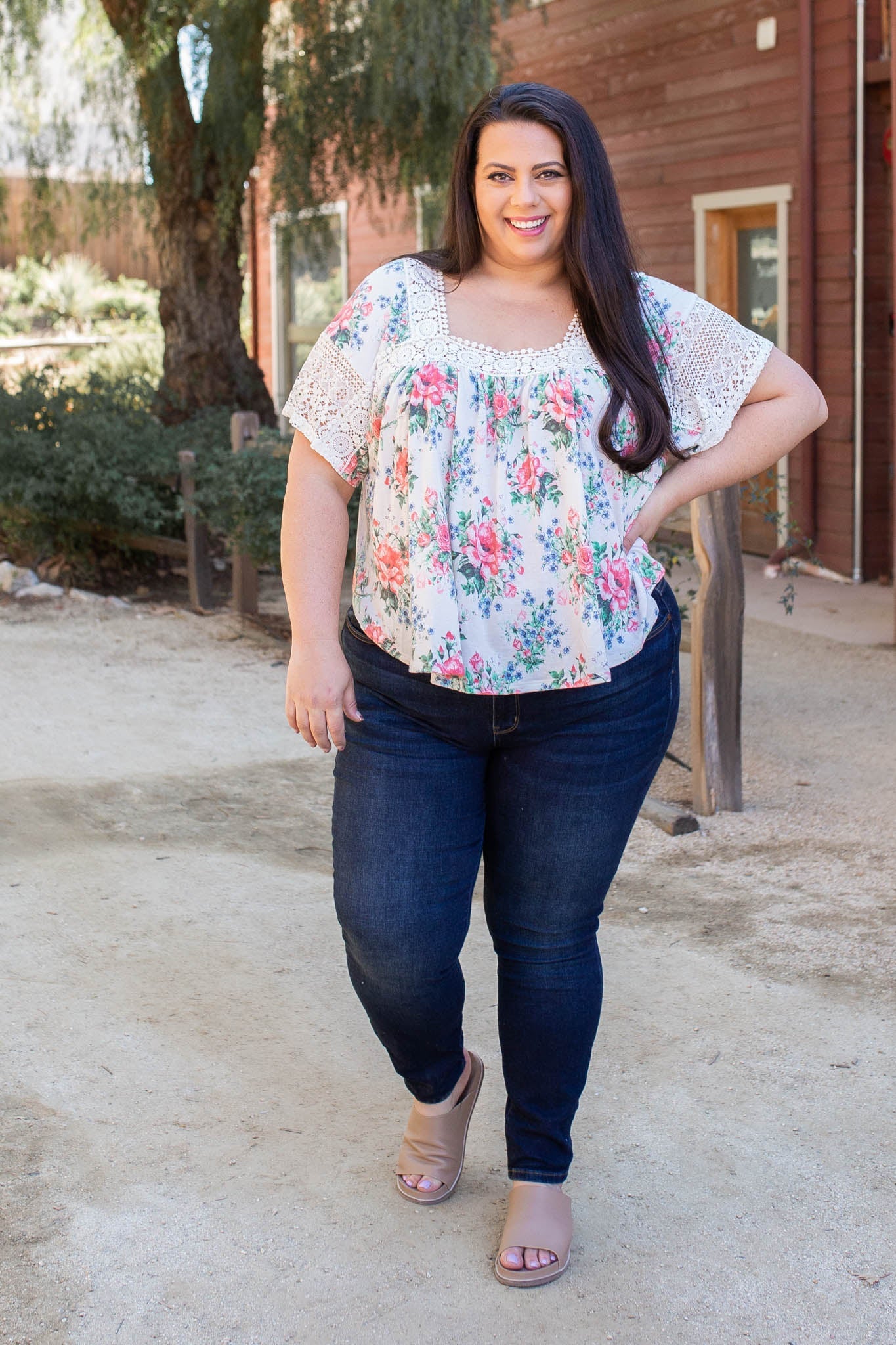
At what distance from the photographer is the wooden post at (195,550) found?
24.7 feet

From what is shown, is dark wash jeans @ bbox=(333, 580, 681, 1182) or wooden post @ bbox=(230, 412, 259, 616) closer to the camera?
dark wash jeans @ bbox=(333, 580, 681, 1182)

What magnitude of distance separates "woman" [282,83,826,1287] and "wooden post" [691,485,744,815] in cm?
215

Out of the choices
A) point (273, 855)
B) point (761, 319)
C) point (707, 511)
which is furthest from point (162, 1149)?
point (761, 319)

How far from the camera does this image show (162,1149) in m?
2.57

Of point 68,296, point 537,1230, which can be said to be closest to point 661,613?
point 537,1230

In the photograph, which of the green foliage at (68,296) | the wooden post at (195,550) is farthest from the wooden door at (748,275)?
the green foliage at (68,296)

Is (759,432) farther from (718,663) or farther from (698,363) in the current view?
(718,663)

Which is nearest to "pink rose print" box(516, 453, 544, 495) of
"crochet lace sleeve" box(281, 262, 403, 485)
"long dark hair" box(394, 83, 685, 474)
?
"long dark hair" box(394, 83, 685, 474)

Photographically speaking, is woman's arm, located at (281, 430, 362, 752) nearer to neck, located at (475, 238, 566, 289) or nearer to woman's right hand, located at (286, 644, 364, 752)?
woman's right hand, located at (286, 644, 364, 752)

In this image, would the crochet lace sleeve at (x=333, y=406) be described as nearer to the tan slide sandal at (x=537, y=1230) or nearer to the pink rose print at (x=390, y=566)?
the pink rose print at (x=390, y=566)

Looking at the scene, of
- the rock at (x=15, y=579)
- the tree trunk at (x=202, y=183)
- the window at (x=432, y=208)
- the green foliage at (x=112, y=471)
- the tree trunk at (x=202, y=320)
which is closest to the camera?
the green foliage at (x=112, y=471)

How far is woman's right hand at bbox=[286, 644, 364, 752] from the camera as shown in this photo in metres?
2.06

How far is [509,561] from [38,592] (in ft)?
21.1

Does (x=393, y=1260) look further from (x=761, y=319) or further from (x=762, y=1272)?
(x=761, y=319)
